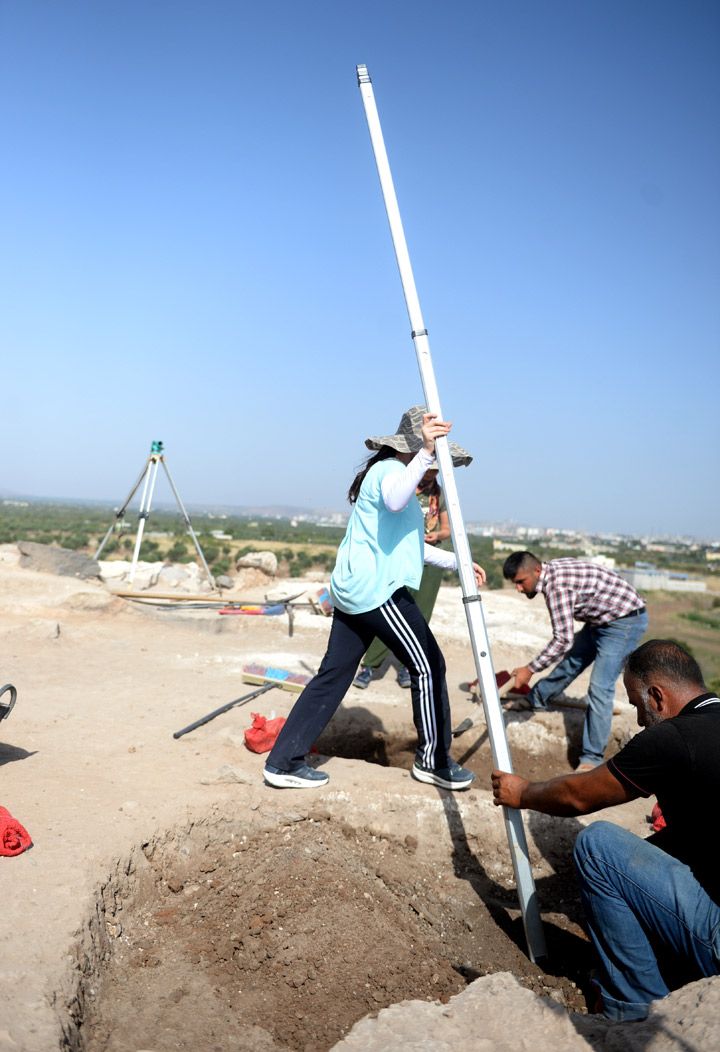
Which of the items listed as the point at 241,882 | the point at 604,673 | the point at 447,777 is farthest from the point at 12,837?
the point at 604,673

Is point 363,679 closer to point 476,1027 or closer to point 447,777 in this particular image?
point 447,777

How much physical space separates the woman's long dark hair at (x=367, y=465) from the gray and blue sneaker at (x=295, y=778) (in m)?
1.41

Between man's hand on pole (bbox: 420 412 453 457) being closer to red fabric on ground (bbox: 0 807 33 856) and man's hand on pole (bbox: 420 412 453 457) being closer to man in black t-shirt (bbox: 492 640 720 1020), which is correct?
man in black t-shirt (bbox: 492 640 720 1020)

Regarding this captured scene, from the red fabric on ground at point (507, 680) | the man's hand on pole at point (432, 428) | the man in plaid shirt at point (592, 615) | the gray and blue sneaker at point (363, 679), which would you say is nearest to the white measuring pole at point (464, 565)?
the man's hand on pole at point (432, 428)

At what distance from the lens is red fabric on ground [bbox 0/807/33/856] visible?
2.99 meters

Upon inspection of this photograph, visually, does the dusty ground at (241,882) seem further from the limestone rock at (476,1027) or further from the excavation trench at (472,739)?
the limestone rock at (476,1027)

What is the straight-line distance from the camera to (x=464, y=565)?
307 cm

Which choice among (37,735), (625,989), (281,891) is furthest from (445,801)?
(37,735)

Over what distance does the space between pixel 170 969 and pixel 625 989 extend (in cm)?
158

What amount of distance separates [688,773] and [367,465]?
7.41 feet

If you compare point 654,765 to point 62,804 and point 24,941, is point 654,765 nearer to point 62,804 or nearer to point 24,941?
point 24,941

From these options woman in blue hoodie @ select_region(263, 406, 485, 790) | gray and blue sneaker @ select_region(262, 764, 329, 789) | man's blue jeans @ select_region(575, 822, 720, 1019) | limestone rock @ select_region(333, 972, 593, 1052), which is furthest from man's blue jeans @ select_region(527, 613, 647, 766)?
limestone rock @ select_region(333, 972, 593, 1052)

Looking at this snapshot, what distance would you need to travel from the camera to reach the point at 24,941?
2.50 metres

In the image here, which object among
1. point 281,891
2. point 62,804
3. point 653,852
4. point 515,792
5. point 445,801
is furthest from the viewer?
point 445,801
